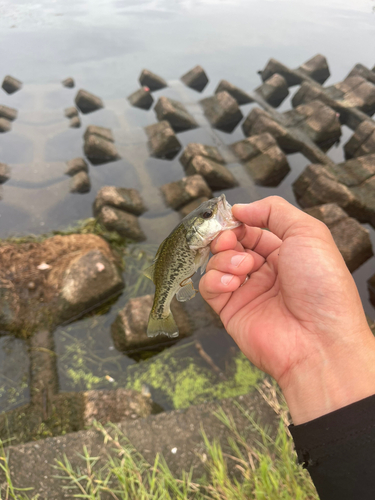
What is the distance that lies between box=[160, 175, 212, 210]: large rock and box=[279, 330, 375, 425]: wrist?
17.0ft

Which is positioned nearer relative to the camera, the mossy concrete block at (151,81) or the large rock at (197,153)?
the large rock at (197,153)

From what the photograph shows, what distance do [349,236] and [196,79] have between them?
36.9 ft

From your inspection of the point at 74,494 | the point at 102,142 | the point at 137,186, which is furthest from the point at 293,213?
the point at 102,142

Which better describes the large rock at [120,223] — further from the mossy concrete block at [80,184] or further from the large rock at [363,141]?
the large rock at [363,141]

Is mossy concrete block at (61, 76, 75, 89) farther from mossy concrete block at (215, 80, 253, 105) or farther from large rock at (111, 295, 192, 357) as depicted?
large rock at (111, 295, 192, 357)

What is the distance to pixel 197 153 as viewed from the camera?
764cm

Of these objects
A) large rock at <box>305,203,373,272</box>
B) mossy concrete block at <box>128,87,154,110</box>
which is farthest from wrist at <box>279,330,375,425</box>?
mossy concrete block at <box>128,87,154,110</box>

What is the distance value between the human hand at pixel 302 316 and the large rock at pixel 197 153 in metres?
5.79

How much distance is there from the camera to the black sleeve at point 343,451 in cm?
148

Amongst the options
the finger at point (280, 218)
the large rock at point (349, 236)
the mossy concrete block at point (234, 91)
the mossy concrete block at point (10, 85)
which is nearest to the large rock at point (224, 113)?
the mossy concrete block at point (234, 91)

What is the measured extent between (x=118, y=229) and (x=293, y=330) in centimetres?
484

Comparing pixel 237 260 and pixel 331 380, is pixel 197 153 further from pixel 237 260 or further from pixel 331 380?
pixel 331 380

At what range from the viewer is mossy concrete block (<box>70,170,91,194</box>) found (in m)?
7.58

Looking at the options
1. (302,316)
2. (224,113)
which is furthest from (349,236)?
(224,113)
